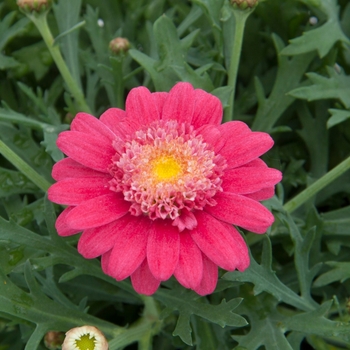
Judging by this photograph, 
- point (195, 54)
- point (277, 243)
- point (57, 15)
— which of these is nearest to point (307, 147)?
point (277, 243)

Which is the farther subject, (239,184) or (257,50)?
(257,50)

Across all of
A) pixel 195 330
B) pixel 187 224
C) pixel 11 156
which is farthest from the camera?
pixel 195 330

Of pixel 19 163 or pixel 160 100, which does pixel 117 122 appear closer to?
pixel 160 100

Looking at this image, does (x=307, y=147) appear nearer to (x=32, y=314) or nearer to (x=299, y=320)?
(x=299, y=320)

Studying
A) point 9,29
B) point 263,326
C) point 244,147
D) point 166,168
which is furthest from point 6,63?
point 263,326

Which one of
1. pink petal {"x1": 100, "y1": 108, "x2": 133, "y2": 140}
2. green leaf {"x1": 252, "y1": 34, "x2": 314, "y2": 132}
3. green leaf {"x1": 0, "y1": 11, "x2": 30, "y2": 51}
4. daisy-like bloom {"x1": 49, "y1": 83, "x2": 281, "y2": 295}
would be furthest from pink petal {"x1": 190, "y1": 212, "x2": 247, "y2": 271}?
green leaf {"x1": 0, "y1": 11, "x2": 30, "y2": 51}
